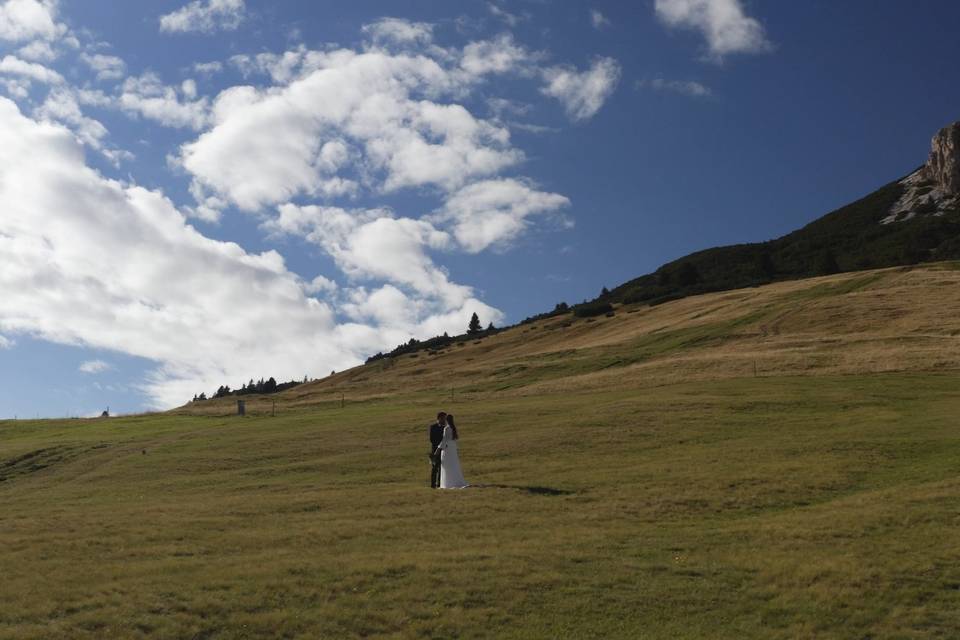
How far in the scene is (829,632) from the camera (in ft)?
44.7

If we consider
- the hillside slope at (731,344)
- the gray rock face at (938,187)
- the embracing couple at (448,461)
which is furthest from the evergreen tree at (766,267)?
the embracing couple at (448,461)

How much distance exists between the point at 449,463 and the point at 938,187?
579 feet

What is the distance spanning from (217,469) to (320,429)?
11.0 m

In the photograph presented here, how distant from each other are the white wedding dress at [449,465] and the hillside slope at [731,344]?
31.9m

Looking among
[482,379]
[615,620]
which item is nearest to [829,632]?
[615,620]

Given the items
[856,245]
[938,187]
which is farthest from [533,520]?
[938,187]

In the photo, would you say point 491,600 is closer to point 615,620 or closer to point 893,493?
point 615,620

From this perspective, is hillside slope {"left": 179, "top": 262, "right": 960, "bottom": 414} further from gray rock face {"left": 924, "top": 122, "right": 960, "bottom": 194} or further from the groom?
gray rock face {"left": 924, "top": 122, "right": 960, "bottom": 194}

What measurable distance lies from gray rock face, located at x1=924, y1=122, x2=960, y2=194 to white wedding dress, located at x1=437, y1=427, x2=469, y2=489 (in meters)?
166

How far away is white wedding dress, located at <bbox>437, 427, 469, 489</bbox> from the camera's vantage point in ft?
88.7

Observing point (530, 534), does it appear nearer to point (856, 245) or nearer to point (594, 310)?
point (594, 310)

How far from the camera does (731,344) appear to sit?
243ft

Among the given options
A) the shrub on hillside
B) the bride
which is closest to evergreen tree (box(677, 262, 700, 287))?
the shrub on hillside

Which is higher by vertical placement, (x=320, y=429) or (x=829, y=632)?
(x=320, y=429)
